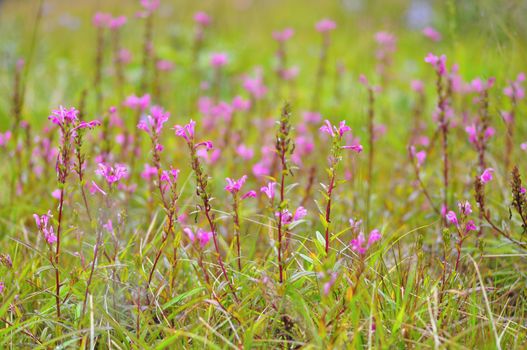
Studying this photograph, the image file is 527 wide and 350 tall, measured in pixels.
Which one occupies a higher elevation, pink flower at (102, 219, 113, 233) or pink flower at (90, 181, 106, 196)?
pink flower at (90, 181, 106, 196)

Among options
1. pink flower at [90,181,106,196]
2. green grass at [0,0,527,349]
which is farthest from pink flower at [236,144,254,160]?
pink flower at [90,181,106,196]

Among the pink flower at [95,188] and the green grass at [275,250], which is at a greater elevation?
the pink flower at [95,188]

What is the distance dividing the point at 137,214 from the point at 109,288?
1.20 metres

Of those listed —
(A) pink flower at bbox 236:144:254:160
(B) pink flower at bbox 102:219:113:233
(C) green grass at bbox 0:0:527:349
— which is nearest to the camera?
(C) green grass at bbox 0:0:527:349

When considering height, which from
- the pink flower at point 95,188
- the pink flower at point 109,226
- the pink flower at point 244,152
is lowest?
the pink flower at point 244,152

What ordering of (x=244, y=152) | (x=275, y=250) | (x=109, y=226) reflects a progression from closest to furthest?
(x=275, y=250) < (x=109, y=226) < (x=244, y=152)

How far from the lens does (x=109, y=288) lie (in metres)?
1.99

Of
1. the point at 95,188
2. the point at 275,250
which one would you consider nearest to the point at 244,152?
the point at 95,188

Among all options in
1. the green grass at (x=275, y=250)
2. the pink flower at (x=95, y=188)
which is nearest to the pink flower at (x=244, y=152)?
the green grass at (x=275, y=250)

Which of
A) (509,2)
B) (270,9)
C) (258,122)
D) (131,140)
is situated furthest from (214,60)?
(270,9)

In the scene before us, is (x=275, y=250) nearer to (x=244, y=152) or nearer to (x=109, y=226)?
(x=109, y=226)

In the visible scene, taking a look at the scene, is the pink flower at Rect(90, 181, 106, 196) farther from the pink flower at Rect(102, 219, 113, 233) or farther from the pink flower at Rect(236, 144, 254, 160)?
the pink flower at Rect(236, 144, 254, 160)

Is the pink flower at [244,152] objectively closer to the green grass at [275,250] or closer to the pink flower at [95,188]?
the green grass at [275,250]

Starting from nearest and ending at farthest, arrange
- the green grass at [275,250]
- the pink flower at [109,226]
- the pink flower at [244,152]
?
1. the green grass at [275,250]
2. the pink flower at [109,226]
3. the pink flower at [244,152]
